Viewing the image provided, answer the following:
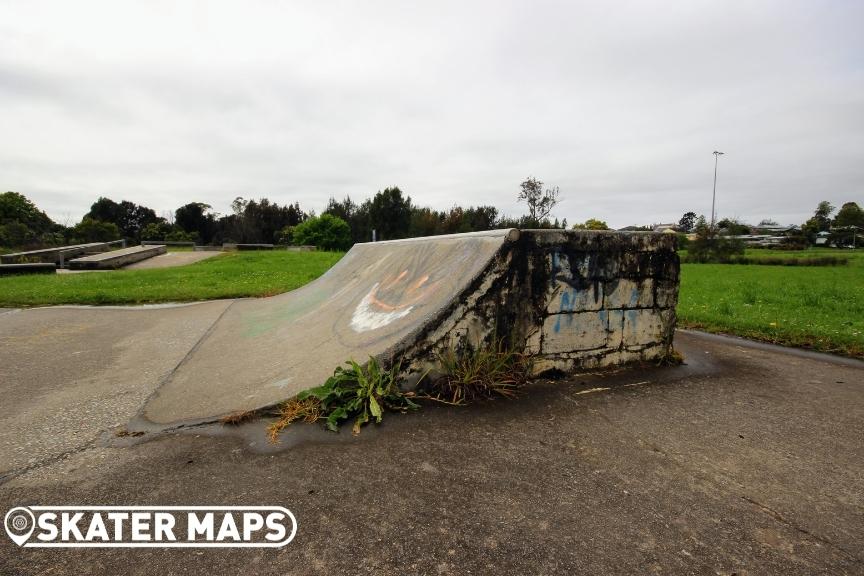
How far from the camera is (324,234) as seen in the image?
127ft

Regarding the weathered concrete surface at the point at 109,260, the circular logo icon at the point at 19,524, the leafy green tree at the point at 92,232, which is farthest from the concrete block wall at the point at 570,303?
the leafy green tree at the point at 92,232

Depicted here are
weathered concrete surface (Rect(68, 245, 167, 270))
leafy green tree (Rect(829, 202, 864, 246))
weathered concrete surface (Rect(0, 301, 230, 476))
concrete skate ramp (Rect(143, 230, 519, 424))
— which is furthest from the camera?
leafy green tree (Rect(829, 202, 864, 246))

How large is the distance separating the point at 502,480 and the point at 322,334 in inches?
96.7

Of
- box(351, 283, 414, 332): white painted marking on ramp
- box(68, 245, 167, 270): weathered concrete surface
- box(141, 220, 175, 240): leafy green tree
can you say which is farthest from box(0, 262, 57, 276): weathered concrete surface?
box(141, 220, 175, 240): leafy green tree

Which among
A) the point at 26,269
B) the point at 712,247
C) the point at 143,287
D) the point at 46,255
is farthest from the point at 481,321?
the point at 712,247

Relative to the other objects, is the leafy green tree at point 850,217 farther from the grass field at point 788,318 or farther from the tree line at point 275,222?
the grass field at point 788,318

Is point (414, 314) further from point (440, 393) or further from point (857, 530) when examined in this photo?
point (857, 530)

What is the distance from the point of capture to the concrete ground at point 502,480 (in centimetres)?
146

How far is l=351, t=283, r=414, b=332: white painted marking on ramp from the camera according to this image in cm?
349

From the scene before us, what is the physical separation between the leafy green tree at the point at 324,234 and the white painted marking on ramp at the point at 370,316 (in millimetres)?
35305

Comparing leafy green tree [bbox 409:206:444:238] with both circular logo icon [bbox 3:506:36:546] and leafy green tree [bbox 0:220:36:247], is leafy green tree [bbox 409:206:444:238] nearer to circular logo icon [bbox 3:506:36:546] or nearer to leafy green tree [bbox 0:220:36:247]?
leafy green tree [bbox 0:220:36:247]

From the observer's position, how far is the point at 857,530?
1618 millimetres

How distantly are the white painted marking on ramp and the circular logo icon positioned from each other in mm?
2213

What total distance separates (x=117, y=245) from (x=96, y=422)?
112ft
